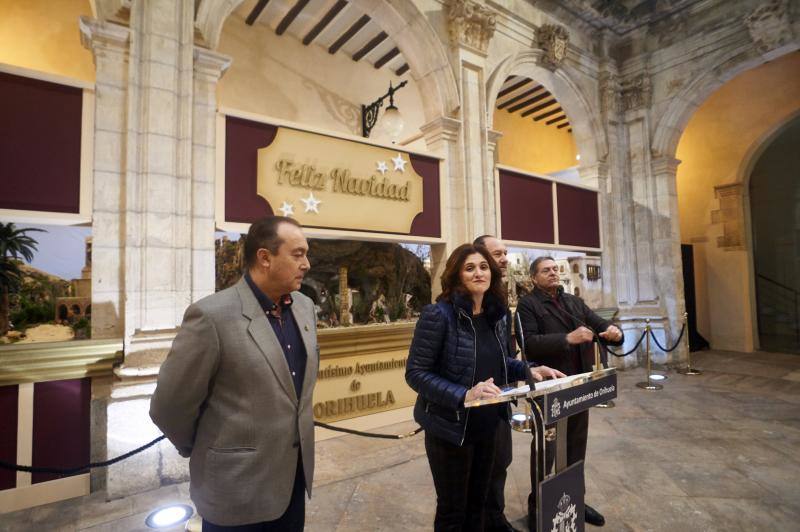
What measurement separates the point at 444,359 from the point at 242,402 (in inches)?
36.7

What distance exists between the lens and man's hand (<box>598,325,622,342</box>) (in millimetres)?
2396

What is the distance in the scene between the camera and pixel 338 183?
15.7 feet

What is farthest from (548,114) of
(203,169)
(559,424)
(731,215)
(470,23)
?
(559,424)

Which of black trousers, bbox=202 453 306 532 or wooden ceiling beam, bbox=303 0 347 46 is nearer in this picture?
black trousers, bbox=202 453 306 532

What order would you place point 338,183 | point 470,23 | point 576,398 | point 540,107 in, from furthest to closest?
point 540,107, point 470,23, point 338,183, point 576,398

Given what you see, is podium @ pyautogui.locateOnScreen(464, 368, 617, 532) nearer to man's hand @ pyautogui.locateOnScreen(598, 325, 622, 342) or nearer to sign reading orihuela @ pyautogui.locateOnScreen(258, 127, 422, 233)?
man's hand @ pyautogui.locateOnScreen(598, 325, 622, 342)

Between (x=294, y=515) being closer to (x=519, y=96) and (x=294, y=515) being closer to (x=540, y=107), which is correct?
(x=519, y=96)

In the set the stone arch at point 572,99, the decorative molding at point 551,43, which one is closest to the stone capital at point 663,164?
the stone arch at point 572,99

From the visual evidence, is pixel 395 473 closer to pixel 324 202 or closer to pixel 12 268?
pixel 324 202

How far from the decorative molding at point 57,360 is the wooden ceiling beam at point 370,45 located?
6043 mm

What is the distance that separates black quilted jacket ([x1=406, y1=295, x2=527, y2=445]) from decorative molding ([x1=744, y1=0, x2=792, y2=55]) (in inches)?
321

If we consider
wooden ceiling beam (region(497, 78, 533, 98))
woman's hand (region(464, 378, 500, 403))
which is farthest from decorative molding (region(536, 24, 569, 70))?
woman's hand (region(464, 378, 500, 403))

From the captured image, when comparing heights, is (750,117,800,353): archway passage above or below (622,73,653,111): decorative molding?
below

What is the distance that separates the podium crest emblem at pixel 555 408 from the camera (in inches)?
61.9
